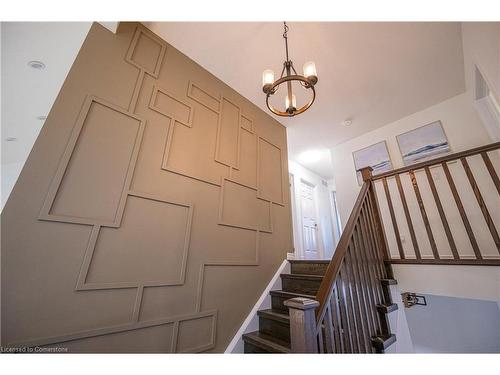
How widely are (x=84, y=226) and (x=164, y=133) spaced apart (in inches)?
39.5

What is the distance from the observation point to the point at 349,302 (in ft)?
4.13

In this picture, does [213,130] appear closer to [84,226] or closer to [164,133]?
[164,133]

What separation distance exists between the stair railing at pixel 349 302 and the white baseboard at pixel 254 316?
3.49 feet

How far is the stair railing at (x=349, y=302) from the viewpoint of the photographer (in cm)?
98

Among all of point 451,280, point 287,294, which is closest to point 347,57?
point 451,280

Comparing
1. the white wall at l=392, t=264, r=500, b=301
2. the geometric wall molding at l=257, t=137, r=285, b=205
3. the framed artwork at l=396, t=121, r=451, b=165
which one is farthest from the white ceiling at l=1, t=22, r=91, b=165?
the framed artwork at l=396, t=121, r=451, b=165

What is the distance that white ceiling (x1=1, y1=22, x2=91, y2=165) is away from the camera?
1772 mm

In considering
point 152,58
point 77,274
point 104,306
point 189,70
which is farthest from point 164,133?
point 104,306

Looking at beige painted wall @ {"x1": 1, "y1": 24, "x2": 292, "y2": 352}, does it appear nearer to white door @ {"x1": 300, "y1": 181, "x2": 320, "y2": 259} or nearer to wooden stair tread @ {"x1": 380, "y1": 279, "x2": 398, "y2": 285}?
wooden stair tread @ {"x1": 380, "y1": 279, "x2": 398, "y2": 285}

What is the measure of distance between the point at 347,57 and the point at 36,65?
3.41 meters

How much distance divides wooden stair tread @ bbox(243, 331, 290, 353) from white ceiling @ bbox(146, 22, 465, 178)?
9.48 feet

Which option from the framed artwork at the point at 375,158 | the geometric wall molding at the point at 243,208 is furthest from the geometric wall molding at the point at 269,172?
the framed artwork at the point at 375,158

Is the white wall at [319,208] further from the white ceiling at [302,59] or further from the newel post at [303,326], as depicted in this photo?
the newel post at [303,326]

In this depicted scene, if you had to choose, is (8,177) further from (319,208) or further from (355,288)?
(319,208)
